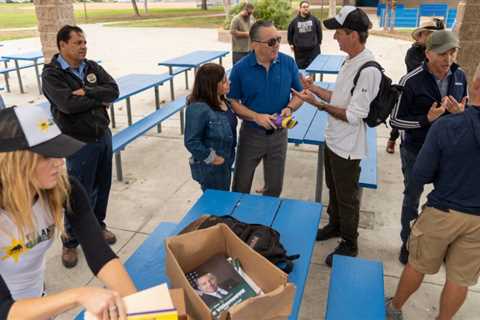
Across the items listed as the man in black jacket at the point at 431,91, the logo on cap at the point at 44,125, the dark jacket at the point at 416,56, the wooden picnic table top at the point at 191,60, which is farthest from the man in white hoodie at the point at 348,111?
the wooden picnic table top at the point at 191,60

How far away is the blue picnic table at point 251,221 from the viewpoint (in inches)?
82.3

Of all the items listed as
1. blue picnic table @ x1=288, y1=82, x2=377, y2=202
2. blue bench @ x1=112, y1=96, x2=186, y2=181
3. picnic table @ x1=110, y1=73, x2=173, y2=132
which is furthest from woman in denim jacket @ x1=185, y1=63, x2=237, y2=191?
picnic table @ x1=110, y1=73, x2=173, y2=132

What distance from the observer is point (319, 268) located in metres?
3.45

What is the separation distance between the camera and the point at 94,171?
3.47 metres

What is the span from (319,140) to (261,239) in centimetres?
222

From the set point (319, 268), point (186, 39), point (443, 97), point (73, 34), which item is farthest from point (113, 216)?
point (186, 39)

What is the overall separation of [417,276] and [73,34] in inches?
122

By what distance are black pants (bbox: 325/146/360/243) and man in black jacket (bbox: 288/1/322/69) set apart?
18.1ft

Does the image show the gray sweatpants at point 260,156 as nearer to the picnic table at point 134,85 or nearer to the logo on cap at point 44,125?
the logo on cap at point 44,125

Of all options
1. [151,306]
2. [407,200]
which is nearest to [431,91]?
[407,200]

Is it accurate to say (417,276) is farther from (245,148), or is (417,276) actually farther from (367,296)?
(245,148)

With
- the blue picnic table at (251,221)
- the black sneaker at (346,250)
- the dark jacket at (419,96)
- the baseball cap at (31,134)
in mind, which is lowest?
the black sneaker at (346,250)

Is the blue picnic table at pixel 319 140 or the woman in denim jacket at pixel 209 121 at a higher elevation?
the woman in denim jacket at pixel 209 121

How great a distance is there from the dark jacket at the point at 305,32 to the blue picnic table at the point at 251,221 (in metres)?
6.21
